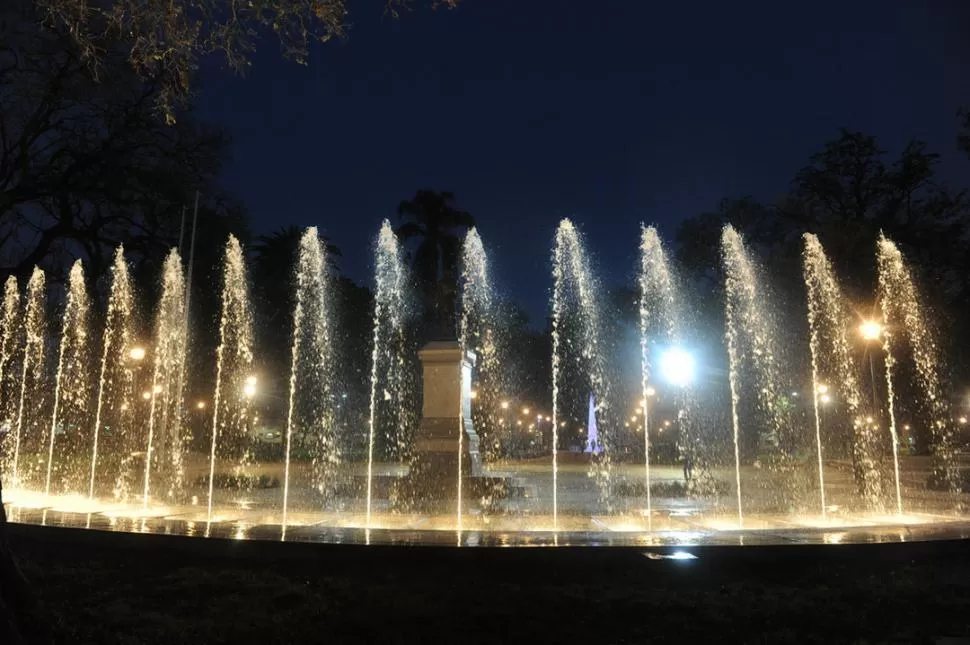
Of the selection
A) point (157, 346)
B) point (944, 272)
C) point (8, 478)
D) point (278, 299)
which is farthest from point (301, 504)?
point (944, 272)

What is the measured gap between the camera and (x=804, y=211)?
34312mm

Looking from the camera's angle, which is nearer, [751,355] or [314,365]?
[751,355]

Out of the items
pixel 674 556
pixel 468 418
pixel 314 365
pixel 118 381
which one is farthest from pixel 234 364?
pixel 674 556

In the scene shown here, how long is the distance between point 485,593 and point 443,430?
29.0 ft

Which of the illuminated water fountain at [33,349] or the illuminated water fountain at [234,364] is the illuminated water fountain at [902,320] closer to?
the illuminated water fountain at [234,364]

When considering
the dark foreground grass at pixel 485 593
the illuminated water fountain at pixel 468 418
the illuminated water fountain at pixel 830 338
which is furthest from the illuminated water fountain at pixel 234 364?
the illuminated water fountain at pixel 830 338

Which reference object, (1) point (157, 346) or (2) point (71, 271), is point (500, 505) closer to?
(1) point (157, 346)

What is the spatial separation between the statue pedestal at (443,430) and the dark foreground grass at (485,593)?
6838mm

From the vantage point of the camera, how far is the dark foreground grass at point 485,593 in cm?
507

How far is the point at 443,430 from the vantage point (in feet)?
49.1

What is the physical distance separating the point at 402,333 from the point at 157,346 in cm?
1979

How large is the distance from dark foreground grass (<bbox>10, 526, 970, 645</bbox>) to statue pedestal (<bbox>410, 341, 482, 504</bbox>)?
6838mm

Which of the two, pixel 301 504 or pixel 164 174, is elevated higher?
pixel 164 174

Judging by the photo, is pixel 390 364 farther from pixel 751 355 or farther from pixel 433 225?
pixel 433 225
